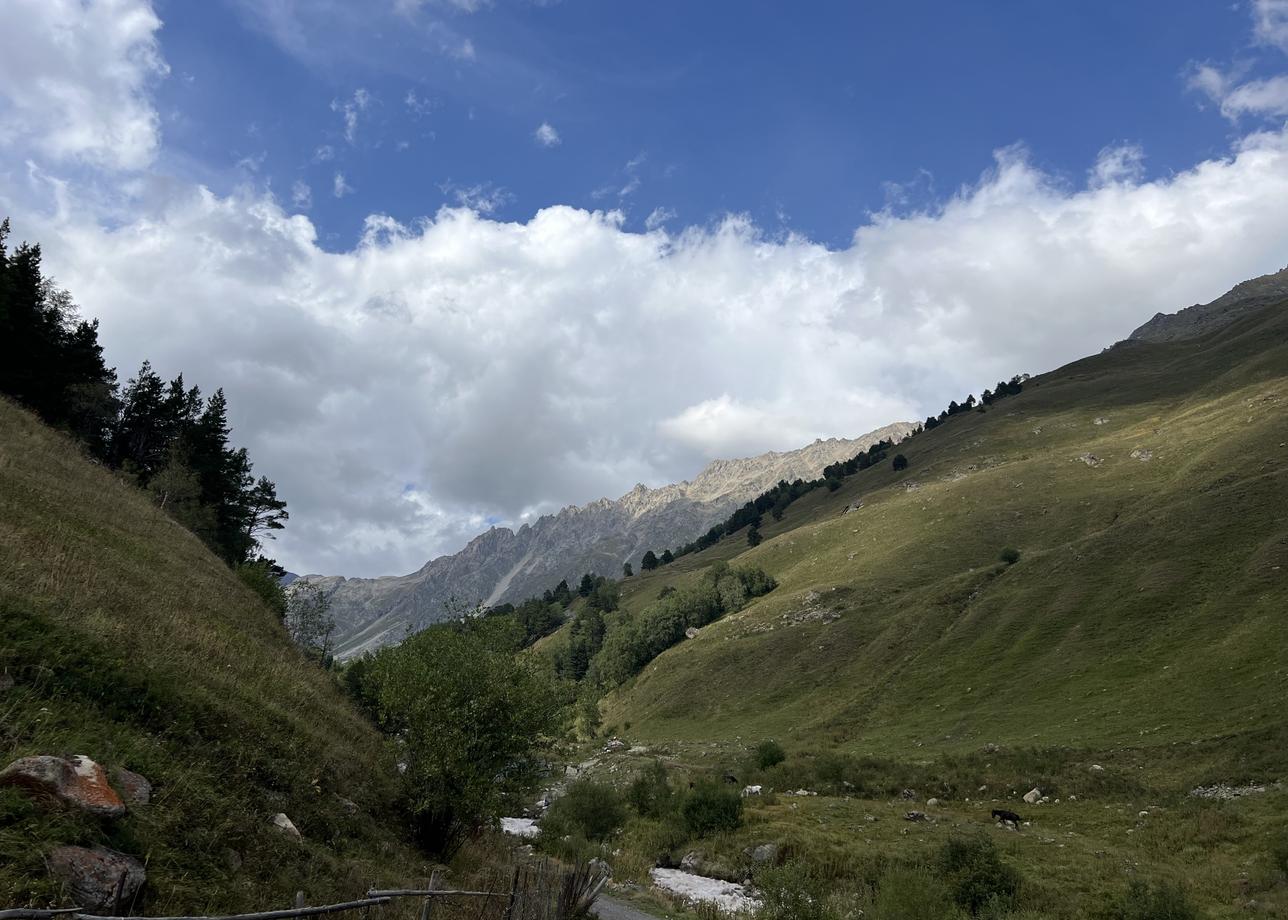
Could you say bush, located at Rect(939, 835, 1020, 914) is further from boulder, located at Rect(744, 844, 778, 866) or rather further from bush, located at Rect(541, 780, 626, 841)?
bush, located at Rect(541, 780, 626, 841)

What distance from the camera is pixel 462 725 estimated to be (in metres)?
26.9

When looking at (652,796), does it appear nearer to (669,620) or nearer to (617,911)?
(617,911)

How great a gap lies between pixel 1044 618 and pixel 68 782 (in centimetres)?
10030

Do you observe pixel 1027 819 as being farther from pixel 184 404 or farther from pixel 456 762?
pixel 184 404

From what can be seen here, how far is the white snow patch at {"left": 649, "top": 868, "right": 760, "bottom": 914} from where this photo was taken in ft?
117

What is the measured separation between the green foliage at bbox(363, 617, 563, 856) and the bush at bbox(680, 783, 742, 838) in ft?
87.3

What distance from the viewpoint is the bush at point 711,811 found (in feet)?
163

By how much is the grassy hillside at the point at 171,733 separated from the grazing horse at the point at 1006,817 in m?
40.0

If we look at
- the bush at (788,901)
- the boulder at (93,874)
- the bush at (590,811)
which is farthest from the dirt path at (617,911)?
the boulder at (93,874)

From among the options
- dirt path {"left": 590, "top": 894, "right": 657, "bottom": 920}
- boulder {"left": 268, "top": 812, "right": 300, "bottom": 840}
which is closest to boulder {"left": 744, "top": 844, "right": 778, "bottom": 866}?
dirt path {"left": 590, "top": 894, "right": 657, "bottom": 920}

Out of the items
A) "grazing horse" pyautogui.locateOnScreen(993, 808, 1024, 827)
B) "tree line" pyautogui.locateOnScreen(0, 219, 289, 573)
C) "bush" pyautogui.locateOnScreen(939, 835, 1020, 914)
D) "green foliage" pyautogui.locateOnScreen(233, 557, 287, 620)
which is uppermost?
"tree line" pyautogui.locateOnScreen(0, 219, 289, 573)

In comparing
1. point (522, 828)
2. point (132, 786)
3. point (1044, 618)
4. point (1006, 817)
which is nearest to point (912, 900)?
point (1006, 817)

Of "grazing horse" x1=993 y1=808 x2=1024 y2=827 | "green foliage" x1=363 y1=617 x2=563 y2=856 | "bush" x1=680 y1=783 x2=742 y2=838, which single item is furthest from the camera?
"bush" x1=680 y1=783 x2=742 y2=838

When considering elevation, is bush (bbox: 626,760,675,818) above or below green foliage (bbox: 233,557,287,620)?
below
